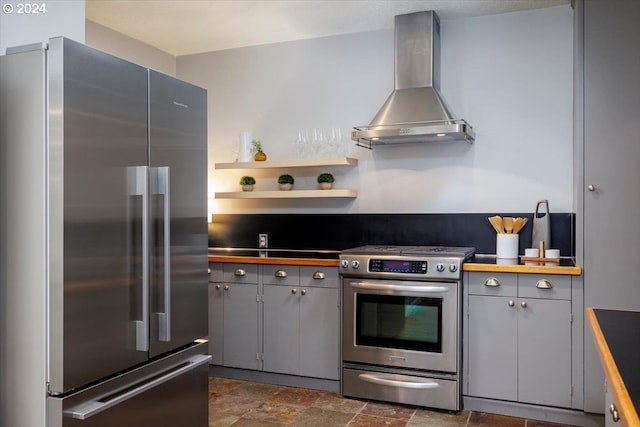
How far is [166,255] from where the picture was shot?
2.21 metres

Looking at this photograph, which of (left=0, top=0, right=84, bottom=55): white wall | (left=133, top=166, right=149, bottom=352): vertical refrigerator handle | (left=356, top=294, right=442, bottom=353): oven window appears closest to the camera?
(left=133, top=166, right=149, bottom=352): vertical refrigerator handle

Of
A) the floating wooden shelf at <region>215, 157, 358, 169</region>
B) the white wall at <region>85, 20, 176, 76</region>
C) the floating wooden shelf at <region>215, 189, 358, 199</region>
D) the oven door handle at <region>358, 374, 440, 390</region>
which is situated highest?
the white wall at <region>85, 20, 176, 76</region>

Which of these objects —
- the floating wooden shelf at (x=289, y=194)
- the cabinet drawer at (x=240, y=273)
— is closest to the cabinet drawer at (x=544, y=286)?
the floating wooden shelf at (x=289, y=194)

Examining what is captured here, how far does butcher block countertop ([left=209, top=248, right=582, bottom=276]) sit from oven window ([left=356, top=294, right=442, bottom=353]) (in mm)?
345

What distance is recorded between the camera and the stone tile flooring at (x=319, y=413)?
3314 millimetres

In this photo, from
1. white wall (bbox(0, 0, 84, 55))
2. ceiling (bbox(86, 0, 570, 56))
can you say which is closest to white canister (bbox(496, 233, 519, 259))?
ceiling (bbox(86, 0, 570, 56))

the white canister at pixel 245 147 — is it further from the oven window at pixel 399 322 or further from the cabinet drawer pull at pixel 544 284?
the cabinet drawer pull at pixel 544 284

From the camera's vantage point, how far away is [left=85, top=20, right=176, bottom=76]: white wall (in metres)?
4.17

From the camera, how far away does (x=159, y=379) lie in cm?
221

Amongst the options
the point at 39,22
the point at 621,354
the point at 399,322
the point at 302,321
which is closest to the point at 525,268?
the point at 399,322

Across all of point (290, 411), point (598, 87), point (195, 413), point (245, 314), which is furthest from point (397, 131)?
point (195, 413)

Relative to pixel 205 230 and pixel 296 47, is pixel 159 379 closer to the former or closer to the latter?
pixel 205 230

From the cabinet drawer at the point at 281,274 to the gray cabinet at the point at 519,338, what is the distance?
3.95 ft

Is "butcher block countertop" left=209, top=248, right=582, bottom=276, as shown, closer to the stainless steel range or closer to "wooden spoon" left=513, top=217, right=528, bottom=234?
the stainless steel range
